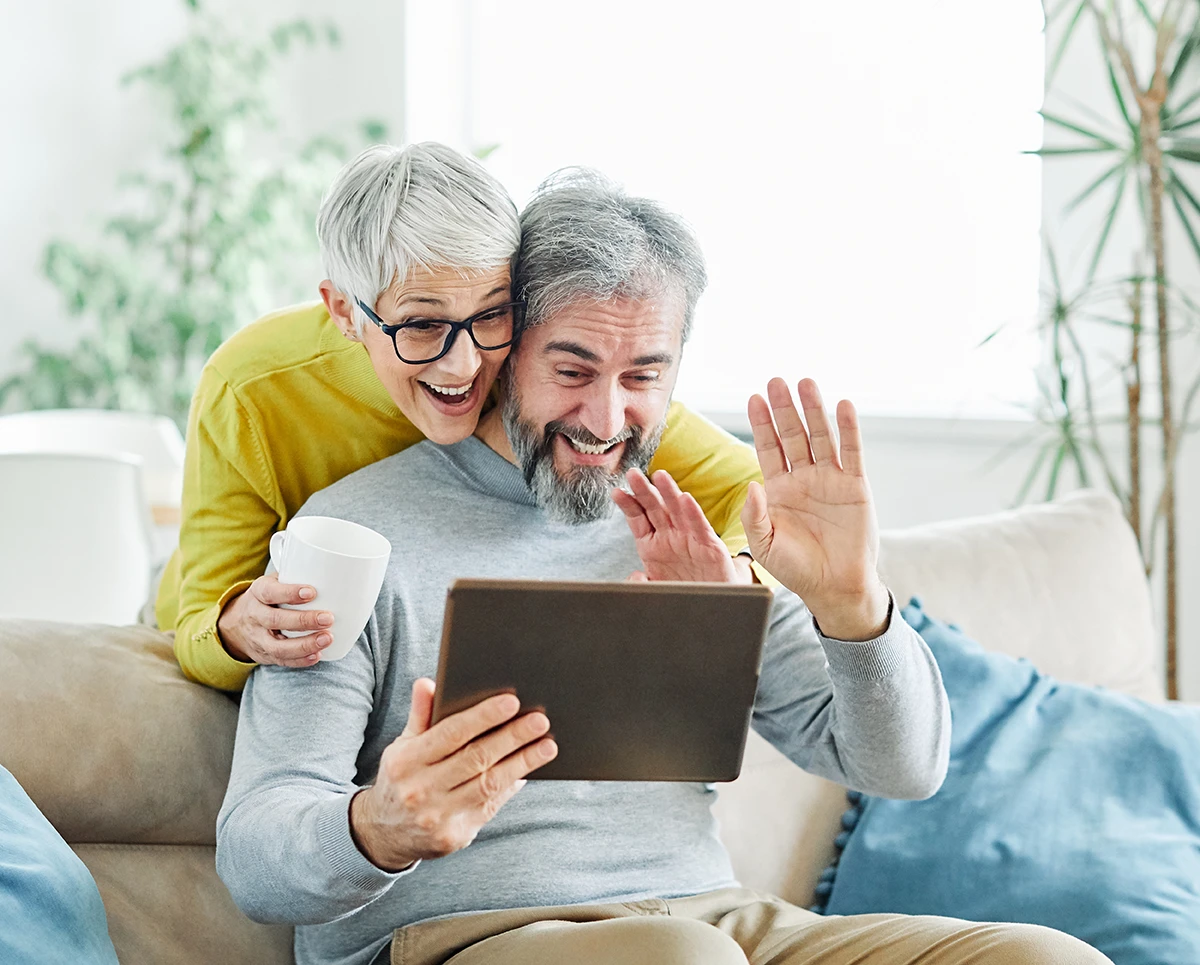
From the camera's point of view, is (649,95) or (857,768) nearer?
(857,768)

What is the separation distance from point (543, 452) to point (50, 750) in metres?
0.60

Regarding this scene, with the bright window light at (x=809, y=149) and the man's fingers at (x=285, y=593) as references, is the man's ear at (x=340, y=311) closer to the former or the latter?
the man's fingers at (x=285, y=593)

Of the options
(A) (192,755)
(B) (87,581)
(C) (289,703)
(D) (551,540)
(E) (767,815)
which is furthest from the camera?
(B) (87,581)

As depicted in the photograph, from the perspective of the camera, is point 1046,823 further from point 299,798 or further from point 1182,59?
point 1182,59

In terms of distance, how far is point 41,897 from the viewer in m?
1.12

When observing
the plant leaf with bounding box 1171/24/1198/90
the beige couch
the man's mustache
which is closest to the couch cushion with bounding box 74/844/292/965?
the beige couch

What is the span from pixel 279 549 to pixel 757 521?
47 centimetres

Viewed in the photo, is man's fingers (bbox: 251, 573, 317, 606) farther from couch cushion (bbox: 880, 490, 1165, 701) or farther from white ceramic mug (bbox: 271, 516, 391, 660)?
couch cushion (bbox: 880, 490, 1165, 701)

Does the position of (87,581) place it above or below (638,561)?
below

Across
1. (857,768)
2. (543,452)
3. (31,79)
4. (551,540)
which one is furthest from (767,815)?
(31,79)

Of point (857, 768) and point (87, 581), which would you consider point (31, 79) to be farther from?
point (857, 768)

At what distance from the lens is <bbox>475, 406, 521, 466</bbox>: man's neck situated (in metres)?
1.52

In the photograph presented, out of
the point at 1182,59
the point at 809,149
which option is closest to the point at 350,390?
the point at 1182,59

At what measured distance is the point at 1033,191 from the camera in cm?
352
